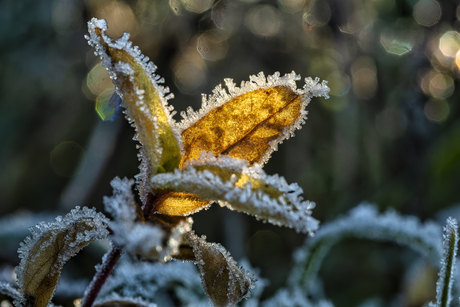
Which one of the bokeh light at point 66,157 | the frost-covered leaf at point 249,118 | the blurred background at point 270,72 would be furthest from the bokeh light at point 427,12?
the bokeh light at point 66,157

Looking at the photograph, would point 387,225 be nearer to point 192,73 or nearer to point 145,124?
point 145,124

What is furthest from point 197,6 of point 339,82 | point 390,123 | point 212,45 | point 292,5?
point 390,123

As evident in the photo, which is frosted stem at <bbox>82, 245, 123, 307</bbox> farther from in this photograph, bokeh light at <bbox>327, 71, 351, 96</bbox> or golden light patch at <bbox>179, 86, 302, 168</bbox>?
bokeh light at <bbox>327, 71, 351, 96</bbox>

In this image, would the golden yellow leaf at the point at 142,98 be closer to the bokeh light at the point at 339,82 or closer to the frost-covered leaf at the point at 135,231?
the frost-covered leaf at the point at 135,231

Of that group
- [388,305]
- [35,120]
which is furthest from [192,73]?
[388,305]

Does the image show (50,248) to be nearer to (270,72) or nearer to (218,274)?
(218,274)
